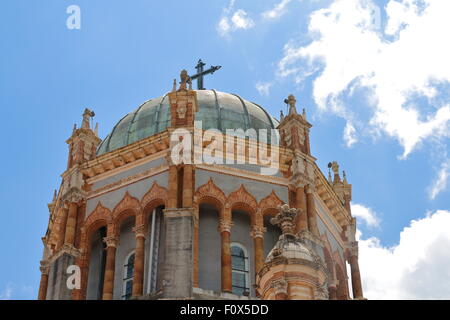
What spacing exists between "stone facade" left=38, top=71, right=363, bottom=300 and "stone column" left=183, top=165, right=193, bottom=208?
0.04 meters

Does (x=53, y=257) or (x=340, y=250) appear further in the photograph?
(x=340, y=250)

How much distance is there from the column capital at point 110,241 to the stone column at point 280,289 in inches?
492

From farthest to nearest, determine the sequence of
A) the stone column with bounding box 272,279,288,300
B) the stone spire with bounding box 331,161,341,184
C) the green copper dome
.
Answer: the stone spire with bounding box 331,161,341,184 → the green copper dome → the stone column with bounding box 272,279,288,300

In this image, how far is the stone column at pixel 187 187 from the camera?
1317 inches

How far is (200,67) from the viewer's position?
146 ft

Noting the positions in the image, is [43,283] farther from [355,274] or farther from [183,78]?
[355,274]

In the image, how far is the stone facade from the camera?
32812 millimetres

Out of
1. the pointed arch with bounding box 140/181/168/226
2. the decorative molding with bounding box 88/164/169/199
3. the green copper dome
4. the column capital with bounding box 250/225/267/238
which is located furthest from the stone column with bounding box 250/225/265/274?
the green copper dome

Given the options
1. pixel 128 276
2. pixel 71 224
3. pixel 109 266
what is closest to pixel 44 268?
pixel 71 224

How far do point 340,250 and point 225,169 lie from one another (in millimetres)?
6684

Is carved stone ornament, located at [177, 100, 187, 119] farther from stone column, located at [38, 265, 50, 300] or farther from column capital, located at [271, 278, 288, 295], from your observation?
column capital, located at [271, 278, 288, 295]

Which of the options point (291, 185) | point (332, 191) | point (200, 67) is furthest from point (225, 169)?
point (200, 67)
